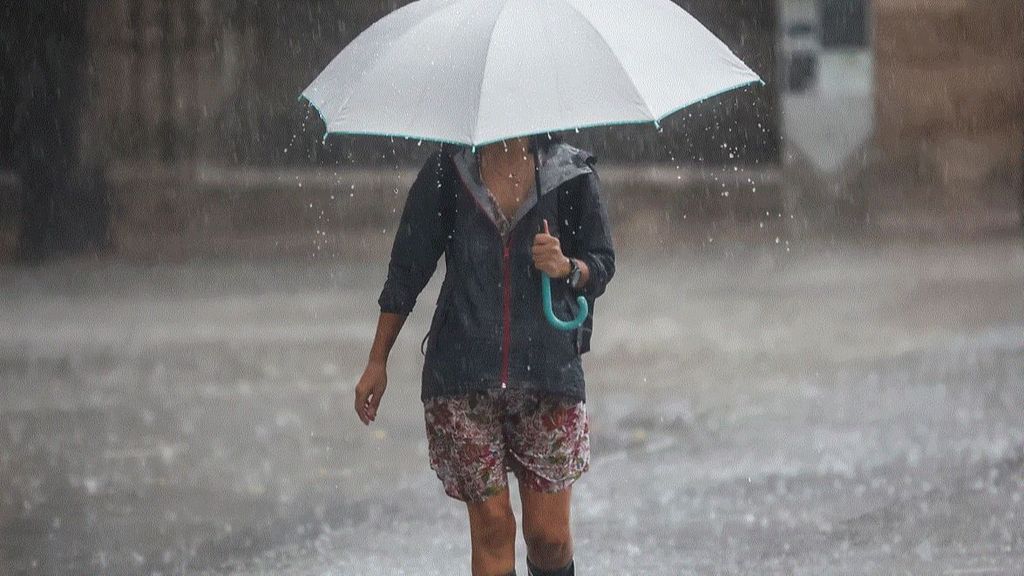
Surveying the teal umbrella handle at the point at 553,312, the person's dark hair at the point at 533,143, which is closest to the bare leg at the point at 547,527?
the teal umbrella handle at the point at 553,312

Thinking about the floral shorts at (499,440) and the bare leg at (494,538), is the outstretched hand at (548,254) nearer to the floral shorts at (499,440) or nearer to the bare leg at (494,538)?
the floral shorts at (499,440)

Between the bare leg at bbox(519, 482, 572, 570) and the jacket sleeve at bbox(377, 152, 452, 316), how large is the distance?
514 millimetres

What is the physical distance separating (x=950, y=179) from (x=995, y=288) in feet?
11.9

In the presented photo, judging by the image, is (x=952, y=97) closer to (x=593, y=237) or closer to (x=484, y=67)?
(x=593, y=237)

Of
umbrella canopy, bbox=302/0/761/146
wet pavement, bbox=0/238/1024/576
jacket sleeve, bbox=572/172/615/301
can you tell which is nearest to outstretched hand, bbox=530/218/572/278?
jacket sleeve, bbox=572/172/615/301

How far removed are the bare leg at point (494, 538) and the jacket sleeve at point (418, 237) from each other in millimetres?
483

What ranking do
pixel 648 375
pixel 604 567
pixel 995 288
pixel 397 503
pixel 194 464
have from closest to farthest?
1. pixel 604 567
2. pixel 397 503
3. pixel 194 464
4. pixel 648 375
5. pixel 995 288

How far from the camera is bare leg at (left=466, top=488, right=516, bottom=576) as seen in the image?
4113 mm

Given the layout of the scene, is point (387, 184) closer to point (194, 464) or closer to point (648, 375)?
point (648, 375)

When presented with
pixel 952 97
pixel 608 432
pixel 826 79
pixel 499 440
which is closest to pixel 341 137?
pixel 826 79

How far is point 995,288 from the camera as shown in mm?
11945

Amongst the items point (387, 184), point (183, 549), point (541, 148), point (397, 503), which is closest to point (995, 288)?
point (387, 184)

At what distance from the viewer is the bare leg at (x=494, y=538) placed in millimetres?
4113

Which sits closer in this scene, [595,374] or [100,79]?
[595,374]
